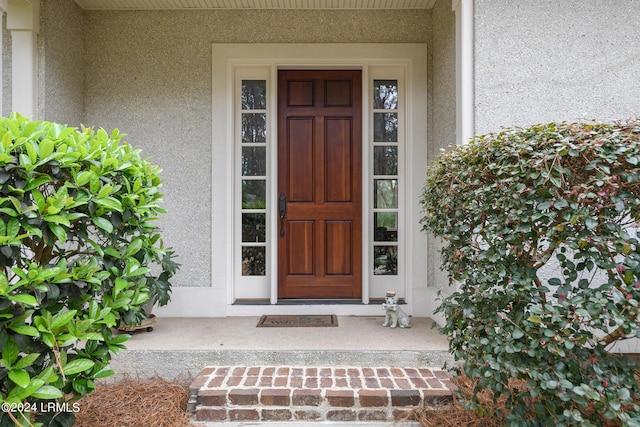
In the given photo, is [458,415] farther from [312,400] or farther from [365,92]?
[365,92]

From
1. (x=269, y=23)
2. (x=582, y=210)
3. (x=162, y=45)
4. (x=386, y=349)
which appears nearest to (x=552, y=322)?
(x=582, y=210)

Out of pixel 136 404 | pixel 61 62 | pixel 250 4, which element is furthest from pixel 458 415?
pixel 61 62

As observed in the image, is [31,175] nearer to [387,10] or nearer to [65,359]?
[65,359]

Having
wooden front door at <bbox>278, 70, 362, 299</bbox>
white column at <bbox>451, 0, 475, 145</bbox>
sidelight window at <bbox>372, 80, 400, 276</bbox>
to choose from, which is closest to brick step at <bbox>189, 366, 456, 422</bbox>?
wooden front door at <bbox>278, 70, 362, 299</bbox>

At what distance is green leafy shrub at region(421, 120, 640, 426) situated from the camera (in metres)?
1.54

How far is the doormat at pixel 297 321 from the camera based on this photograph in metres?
3.22

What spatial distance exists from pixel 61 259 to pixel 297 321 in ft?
6.73

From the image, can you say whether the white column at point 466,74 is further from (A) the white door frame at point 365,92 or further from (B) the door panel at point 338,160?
(B) the door panel at point 338,160

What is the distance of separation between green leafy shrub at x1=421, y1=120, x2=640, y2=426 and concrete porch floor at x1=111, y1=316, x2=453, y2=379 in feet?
2.64

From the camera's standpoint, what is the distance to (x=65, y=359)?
5.45ft

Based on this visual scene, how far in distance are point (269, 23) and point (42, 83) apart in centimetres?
205

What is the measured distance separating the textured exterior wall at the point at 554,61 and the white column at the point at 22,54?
3554 mm

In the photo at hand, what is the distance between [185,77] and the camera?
11.9 ft

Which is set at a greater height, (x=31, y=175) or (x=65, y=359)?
(x=31, y=175)
